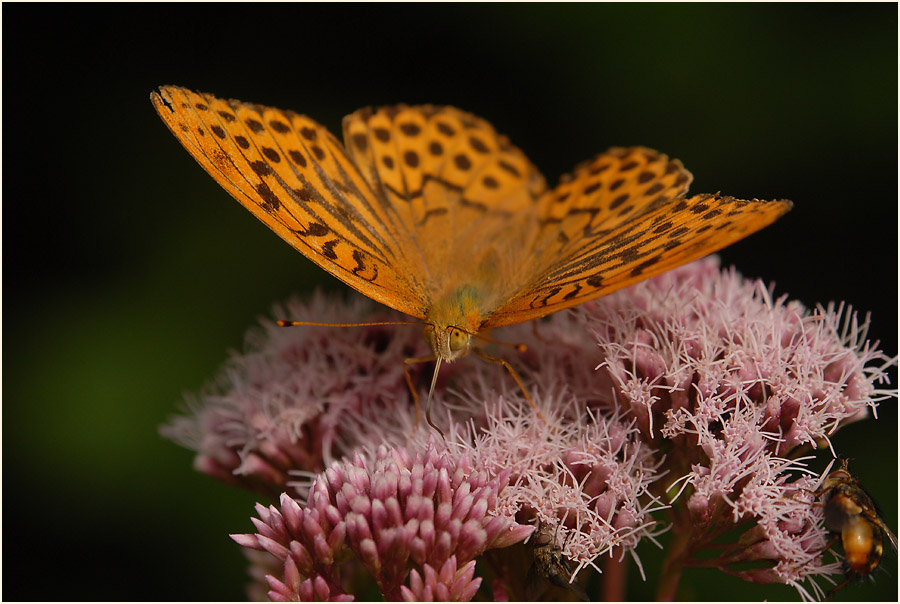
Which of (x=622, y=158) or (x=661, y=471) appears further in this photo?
(x=622, y=158)

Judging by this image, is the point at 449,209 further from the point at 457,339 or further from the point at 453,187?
the point at 457,339

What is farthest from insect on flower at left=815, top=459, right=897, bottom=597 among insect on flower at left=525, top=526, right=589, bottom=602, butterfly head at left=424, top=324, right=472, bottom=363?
butterfly head at left=424, top=324, right=472, bottom=363

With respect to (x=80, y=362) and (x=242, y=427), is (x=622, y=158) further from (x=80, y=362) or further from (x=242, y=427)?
(x=80, y=362)

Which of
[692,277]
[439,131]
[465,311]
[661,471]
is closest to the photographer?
[661,471]

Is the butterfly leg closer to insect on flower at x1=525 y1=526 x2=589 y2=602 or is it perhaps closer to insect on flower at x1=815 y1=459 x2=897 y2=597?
insect on flower at x1=525 y1=526 x2=589 y2=602

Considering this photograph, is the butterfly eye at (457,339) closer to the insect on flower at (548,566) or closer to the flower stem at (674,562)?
the insect on flower at (548,566)

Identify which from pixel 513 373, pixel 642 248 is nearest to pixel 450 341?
pixel 513 373

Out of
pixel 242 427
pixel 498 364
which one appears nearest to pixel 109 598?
pixel 242 427
